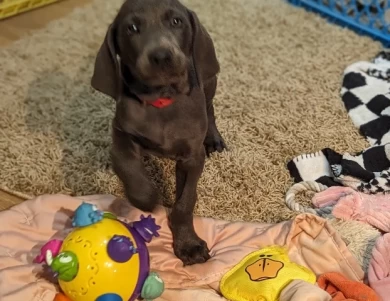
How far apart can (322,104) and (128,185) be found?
95cm

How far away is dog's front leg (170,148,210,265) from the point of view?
1511mm

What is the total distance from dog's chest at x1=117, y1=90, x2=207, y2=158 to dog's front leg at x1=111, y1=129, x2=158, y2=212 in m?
0.05

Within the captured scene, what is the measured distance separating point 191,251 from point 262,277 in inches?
8.9

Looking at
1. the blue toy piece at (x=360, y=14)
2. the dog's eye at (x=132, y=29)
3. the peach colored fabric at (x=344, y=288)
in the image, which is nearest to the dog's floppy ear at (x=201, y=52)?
the dog's eye at (x=132, y=29)

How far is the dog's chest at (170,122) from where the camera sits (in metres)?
1.42

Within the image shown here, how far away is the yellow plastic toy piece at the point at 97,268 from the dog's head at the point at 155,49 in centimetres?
34

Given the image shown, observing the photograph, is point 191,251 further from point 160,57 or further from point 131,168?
point 160,57

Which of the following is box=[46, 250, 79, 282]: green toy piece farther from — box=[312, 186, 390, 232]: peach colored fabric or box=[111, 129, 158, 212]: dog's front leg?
box=[312, 186, 390, 232]: peach colored fabric

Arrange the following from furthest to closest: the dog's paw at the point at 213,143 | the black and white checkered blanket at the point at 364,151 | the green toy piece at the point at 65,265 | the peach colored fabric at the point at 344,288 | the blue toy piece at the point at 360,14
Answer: the blue toy piece at the point at 360,14
the dog's paw at the point at 213,143
the black and white checkered blanket at the point at 364,151
the peach colored fabric at the point at 344,288
the green toy piece at the point at 65,265

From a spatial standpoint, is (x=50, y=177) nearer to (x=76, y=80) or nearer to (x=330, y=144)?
(x=76, y=80)

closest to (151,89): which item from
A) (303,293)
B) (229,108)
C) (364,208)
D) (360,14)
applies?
(303,293)

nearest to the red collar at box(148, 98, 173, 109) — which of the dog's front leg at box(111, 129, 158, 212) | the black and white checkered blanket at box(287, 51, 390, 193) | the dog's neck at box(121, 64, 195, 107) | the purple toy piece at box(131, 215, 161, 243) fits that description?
the dog's neck at box(121, 64, 195, 107)

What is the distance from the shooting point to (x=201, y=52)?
1.43 meters

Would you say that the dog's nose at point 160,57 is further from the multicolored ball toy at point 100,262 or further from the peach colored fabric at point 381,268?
the peach colored fabric at point 381,268
